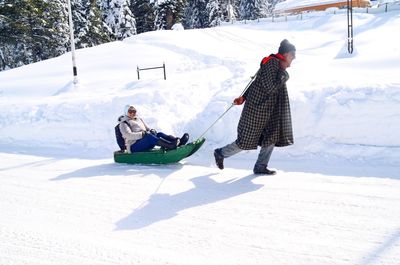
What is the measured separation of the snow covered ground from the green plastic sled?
0.52 ft

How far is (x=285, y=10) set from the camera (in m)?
47.7

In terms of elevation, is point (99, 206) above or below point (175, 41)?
below

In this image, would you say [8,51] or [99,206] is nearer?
[99,206]

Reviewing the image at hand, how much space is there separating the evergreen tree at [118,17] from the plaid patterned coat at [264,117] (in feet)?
109

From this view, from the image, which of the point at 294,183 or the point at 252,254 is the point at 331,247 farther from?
the point at 294,183

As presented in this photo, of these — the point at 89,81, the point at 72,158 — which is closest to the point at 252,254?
the point at 72,158

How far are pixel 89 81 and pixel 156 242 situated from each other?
1328cm

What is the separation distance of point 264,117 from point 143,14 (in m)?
38.0

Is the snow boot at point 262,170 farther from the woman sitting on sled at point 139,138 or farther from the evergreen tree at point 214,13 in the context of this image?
the evergreen tree at point 214,13

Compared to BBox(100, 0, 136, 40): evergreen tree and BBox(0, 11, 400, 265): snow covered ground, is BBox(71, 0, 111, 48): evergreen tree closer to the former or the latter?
BBox(100, 0, 136, 40): evergreen tree

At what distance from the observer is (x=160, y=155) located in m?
6.57

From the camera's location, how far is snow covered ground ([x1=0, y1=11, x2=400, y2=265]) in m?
3.71

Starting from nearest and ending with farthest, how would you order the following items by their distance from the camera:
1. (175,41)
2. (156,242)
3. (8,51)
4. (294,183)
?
(156,242)
(294,183)
(175,41)
(8,51)

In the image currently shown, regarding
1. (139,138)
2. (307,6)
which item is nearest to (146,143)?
(139,138)
